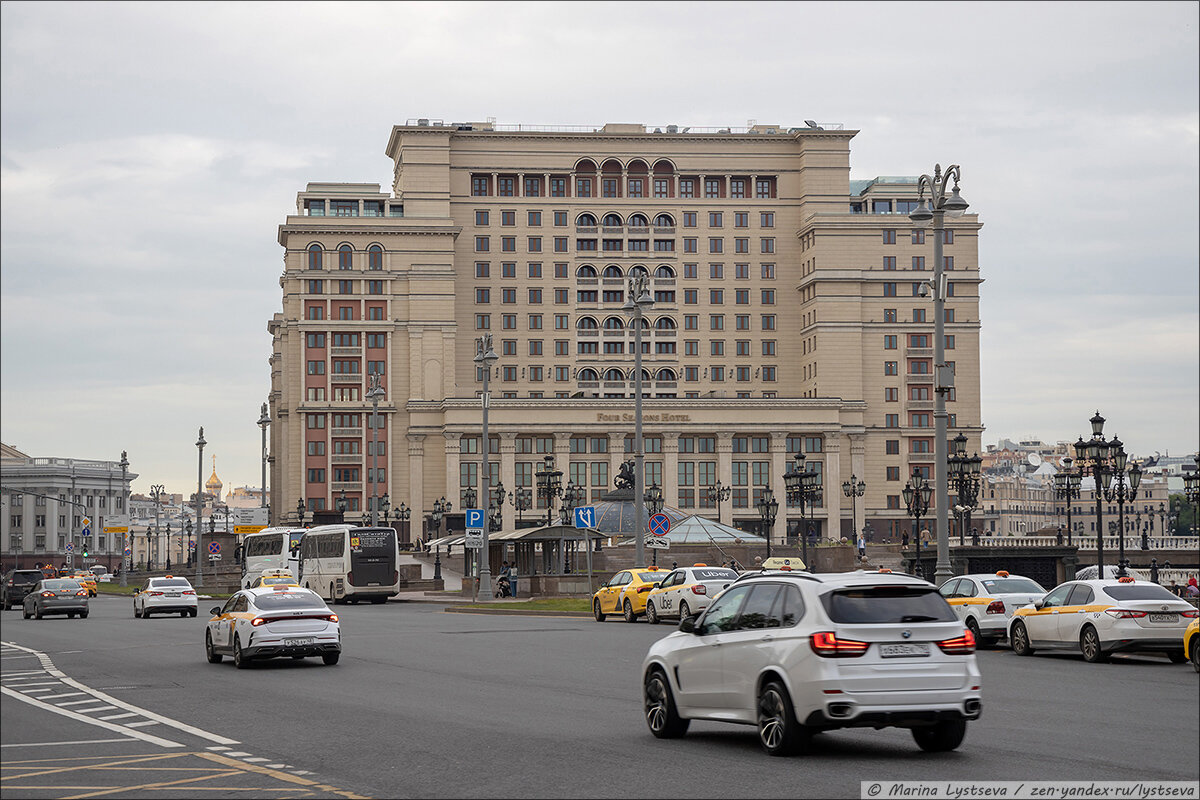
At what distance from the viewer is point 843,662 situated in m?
12.7

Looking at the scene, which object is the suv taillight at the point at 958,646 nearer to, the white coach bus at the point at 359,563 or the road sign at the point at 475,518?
the road sign at the point at 475,518

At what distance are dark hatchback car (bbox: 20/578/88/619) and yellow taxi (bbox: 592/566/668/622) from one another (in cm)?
2113

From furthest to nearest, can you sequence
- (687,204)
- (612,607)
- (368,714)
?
(687,204), (612,607), (368,714)

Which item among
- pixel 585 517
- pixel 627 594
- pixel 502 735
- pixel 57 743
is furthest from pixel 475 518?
pixel 502 735

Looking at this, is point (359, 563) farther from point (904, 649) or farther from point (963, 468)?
point (904, 649)

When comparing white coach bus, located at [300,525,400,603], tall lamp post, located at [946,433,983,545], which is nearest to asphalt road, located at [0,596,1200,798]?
tall lamp post, located at [946,433,983,545]

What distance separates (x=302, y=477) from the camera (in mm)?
124750

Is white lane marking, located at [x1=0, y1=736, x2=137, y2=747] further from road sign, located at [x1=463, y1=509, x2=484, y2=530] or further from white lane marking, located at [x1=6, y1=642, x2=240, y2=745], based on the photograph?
road sign, located at [x1=463, y1=509, x2=484, y2=530]

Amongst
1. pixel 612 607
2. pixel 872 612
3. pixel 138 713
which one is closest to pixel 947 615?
pixel 872 612

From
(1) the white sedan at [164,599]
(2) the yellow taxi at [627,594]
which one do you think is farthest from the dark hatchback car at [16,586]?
(2) the yellow taxi at [627,594]

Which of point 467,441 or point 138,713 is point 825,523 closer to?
point 467,441

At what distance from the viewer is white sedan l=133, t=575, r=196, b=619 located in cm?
5106

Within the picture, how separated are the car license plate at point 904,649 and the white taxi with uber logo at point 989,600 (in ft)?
50.1

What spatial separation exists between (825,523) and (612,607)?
8716 centimetres
